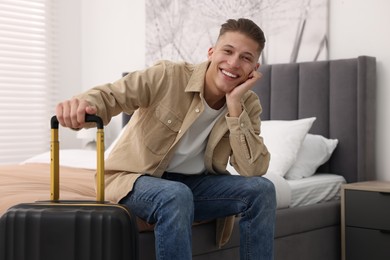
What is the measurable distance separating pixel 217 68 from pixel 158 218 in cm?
63

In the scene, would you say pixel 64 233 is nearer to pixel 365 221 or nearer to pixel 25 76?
pixel 365 221

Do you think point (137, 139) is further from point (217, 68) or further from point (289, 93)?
point (289, 93)

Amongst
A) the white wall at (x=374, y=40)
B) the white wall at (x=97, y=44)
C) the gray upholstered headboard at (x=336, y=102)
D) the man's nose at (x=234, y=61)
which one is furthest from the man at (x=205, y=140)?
the white wall at (x=97, y=44)

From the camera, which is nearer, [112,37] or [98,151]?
[98,151]

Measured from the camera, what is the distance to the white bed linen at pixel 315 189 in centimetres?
316

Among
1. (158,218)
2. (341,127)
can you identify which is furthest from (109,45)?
(158,218)

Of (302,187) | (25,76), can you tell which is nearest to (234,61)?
(302,187)

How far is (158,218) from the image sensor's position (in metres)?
1.95

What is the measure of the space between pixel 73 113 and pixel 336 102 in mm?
2191

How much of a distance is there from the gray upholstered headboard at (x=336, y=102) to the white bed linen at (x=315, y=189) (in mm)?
150

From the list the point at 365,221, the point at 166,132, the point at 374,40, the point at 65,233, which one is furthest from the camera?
the point at 374,40

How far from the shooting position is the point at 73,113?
66.7 inches

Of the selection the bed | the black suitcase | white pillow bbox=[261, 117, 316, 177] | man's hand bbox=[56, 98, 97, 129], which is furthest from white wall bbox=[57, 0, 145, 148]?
the black suitcase

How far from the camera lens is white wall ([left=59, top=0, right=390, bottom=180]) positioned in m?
3.62
